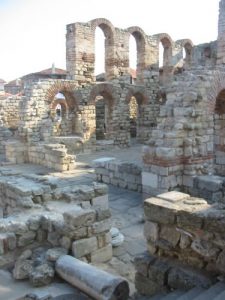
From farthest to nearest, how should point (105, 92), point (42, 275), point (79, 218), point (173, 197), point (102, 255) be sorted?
point (105, 92), point (102, 255), point (79, 218), point (42, 275), point (173, 197)

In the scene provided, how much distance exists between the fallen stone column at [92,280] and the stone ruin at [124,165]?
0.07 meters

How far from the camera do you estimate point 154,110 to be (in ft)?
63.5

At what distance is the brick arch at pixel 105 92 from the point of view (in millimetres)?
17000

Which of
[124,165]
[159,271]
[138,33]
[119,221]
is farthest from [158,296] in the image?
[138,33]

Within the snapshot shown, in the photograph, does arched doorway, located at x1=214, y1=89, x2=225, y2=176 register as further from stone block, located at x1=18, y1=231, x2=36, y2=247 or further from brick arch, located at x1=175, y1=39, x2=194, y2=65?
brick arch, located at x1=175, y1=39, x2=194, y2=65

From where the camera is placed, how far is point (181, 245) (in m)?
3.71

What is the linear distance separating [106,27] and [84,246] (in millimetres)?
14539

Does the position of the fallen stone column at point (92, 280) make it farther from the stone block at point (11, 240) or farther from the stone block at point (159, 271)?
the stone block at point (11, 240)

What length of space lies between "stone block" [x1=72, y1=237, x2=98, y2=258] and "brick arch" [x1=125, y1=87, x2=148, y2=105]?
1363 cm

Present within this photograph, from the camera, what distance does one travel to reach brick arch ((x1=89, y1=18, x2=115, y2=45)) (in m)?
16.7

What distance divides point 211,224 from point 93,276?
1558mm

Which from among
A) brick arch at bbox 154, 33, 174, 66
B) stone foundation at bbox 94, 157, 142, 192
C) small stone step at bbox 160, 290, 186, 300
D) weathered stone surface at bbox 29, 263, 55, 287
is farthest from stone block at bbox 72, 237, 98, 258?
brick arch at bbox 154, 33, 174, 66

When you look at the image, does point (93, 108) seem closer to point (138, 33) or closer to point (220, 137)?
point (138, 33)

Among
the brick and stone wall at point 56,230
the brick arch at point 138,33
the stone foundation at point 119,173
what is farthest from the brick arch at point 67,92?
the brick and stone wall at point 56,230
